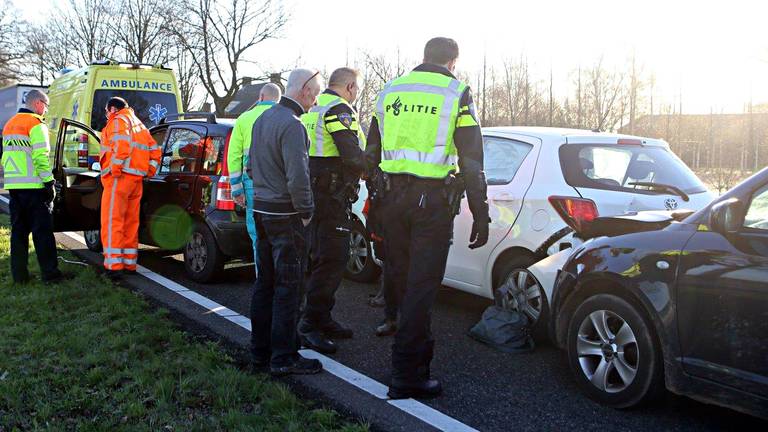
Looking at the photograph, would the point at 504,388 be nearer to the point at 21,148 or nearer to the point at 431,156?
the point at 431,156

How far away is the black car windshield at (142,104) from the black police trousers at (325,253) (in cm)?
885

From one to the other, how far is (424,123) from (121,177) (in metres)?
4.06

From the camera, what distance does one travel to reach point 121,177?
669 cm

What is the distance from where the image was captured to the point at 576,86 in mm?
31094

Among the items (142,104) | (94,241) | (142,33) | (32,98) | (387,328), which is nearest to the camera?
(387,328)

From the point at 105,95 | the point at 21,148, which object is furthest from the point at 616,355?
the point at 105,95

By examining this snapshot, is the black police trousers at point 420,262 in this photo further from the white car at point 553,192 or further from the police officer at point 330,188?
the white car at point 553,192

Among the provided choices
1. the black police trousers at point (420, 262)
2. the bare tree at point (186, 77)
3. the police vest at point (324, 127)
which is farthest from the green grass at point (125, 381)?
the bare tree at point (186, 77)

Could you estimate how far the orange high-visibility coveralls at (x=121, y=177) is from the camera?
6629mm

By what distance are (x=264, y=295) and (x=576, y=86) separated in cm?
2919

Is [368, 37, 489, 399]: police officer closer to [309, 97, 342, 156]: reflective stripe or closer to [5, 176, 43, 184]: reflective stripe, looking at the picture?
[309, 97, 342, 156]: reflective stripe

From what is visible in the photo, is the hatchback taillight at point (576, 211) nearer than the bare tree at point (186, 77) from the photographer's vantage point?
Yes

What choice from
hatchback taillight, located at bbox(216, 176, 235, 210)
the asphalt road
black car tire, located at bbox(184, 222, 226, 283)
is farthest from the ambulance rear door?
the asphalt road

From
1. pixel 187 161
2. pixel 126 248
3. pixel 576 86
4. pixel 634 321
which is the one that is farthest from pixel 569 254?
pixel 576 86
